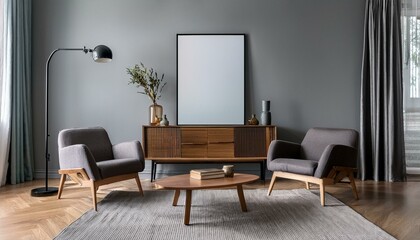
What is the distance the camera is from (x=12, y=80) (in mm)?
4750

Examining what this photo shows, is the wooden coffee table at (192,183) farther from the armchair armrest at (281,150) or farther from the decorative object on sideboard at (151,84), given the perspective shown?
the decorative object on sideboard at (151,84)

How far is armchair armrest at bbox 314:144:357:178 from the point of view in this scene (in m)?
3.53

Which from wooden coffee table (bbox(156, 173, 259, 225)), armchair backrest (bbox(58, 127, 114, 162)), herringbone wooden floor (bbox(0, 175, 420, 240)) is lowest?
herringbone wooden floor (bbox(0, 175, 420, 240))

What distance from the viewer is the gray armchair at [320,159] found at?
355cm

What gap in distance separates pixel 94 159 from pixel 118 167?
0.24m

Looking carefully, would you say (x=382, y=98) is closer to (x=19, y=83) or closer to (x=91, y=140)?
(x=91, y=140)

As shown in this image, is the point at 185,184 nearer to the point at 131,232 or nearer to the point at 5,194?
the point at 131,232

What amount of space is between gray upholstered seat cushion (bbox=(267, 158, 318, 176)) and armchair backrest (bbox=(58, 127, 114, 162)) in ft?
5.88

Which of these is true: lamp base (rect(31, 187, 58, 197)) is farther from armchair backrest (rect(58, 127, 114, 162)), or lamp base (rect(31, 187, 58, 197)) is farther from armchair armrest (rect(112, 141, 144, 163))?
armchair armrest (rect(112, 141, 144, 163))

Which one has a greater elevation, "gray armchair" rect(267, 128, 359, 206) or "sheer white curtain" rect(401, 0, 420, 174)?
"sheer white curtain" rect(401, 0, 420, 174)

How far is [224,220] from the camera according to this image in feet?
9.87

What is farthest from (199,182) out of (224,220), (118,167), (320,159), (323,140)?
(323,140)

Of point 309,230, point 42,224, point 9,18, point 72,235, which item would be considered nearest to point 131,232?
point 72,235

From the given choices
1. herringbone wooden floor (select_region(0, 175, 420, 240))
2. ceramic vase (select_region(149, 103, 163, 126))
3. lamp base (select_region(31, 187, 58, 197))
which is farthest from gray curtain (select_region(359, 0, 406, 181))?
lamp base (select_region(31, 187, 58, 197))
